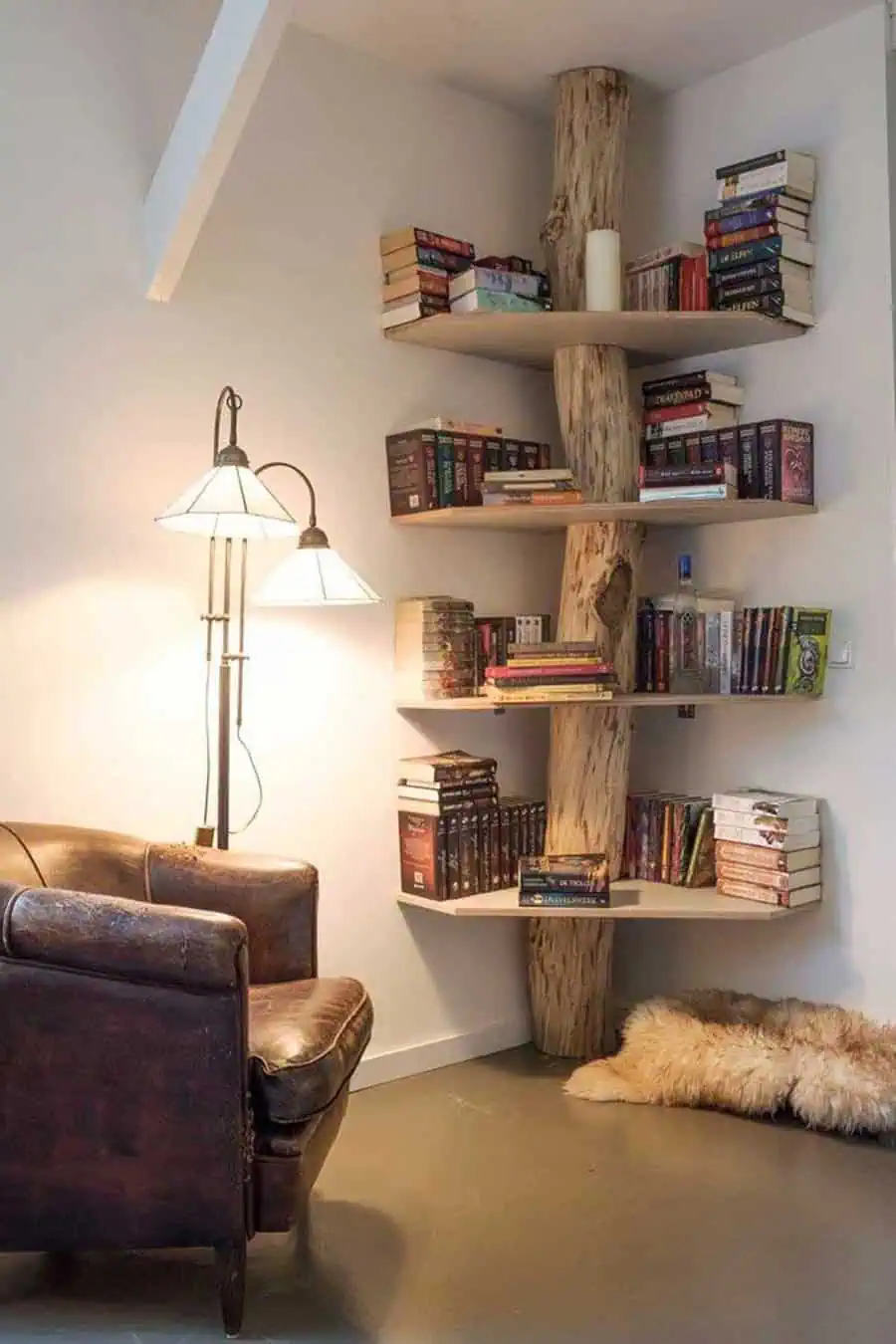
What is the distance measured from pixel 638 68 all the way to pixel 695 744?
196cm

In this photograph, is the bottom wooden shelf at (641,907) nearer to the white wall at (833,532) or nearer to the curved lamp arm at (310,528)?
the white wall at (833,532)

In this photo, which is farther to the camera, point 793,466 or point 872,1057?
point 793,466

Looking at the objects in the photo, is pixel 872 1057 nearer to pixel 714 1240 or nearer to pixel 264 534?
pixel 714 1240

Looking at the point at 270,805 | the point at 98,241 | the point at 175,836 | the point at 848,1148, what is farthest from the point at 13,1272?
the point at 98,241

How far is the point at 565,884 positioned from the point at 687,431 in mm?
1322

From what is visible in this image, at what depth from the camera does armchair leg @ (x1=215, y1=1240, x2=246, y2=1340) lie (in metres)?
2.04

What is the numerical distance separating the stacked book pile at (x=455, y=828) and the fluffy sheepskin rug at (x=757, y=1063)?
566mm

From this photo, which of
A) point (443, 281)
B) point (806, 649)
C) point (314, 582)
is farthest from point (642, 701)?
point (443, 281)

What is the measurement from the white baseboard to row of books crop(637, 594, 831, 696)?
1.11m

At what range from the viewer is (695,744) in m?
3.68

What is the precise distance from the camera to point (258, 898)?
104 inches

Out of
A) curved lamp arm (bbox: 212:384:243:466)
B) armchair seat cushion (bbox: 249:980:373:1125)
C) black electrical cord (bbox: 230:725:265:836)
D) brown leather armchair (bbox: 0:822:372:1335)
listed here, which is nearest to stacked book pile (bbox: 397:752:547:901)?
black electrical cord (bbox: 230:725:265:836)

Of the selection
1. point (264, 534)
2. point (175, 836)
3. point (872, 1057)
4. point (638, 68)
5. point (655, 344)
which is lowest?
point (872, 1057)

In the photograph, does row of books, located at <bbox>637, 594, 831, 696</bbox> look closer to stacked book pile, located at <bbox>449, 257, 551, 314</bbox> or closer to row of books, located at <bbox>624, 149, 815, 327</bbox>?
row of books, located at <bbox>624, 149, 815, 327</bbox>
